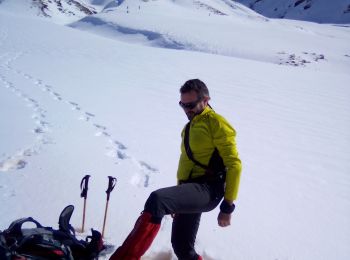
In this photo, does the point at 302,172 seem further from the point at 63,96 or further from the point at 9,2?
the point at 9,2

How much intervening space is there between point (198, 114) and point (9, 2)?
78064mm

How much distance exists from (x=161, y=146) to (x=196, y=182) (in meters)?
4.05

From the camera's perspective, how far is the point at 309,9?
108 metres

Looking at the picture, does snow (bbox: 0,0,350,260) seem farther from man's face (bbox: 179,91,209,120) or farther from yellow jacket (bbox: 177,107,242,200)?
man's face (bbox: 179,91,209,120)

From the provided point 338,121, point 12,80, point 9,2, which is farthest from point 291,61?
point 9,2

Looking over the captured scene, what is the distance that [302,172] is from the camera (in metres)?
6.46

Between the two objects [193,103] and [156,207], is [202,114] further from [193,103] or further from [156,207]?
[156,207]

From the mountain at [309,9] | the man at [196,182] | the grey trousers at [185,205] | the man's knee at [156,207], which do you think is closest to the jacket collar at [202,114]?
the man at [196,182]

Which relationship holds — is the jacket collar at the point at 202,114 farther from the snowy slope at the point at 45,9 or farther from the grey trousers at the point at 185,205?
the snowy slope at the point at 45,9

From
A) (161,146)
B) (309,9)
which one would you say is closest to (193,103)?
(161,146)

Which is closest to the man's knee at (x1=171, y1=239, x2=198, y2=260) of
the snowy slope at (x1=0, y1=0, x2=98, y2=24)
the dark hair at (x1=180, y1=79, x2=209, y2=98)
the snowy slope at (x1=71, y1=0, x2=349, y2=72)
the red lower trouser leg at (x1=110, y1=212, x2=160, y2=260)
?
the red lower trouser leg at (x1=110, y1=212, x2=160, y2=260)

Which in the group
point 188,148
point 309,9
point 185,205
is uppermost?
point 309,9

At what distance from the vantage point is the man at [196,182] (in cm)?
256

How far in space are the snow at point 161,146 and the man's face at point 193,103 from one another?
151 centimetres
